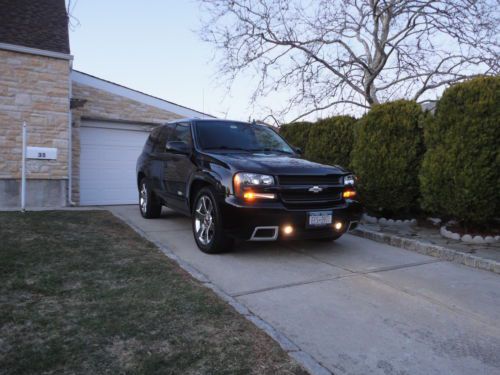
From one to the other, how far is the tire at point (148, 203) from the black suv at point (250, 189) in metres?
1.31

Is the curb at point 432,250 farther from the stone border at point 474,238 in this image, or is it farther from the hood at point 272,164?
the hood at point 272,164

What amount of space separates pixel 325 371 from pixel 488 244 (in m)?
4.24

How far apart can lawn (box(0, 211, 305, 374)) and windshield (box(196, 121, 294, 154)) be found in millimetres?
1806

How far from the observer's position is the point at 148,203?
7.27 m

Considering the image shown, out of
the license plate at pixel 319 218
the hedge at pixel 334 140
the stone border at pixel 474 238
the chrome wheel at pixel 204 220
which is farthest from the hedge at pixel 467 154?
the chrome wheel at pixel 204 220

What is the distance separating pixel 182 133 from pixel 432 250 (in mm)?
3961

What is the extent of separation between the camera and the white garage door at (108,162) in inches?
435

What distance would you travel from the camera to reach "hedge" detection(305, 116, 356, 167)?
7941mm

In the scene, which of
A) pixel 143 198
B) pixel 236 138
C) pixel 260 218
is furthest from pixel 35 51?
pixel 260 218

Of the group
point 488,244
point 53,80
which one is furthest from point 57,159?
point 488,244

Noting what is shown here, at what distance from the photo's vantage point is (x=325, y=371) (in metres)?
2.28

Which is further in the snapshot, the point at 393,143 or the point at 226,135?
the point at 393,143

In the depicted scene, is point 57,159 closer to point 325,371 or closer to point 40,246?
point 40,246

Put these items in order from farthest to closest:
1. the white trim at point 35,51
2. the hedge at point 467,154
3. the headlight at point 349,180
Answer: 1. the white trim at point 35,51
2. the hedge at point 467,154
3. the headlight at point 349,180
